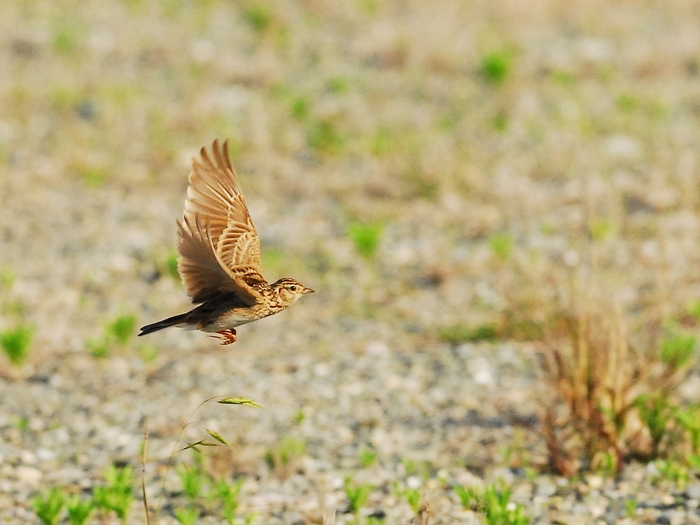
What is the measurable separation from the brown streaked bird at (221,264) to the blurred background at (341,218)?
108cm

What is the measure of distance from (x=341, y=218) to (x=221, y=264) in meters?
6.74

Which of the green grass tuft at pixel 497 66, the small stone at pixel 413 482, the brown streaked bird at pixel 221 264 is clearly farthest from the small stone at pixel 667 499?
the green grass tuft at pixel 497 66

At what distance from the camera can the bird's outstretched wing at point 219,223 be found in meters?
3.54

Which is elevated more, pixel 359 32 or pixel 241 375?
pixel 359 32

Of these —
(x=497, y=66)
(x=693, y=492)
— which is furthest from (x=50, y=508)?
(x=497, y=66)

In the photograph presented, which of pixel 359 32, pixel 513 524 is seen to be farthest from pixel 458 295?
pixel 359 32

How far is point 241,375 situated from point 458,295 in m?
2.31

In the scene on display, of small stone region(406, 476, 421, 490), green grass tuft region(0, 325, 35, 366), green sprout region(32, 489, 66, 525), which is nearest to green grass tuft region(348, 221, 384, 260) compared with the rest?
green grass tuft region(0, 325, 35, 366)

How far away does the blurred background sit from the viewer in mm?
5871

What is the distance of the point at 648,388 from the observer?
5.88 m

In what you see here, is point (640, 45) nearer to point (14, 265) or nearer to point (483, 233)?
point (483, 233)

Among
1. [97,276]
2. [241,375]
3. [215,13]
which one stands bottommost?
[241,375]

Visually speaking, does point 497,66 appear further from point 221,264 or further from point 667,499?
point 221,264

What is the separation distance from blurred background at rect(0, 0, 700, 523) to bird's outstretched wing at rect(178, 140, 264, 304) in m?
1.09
